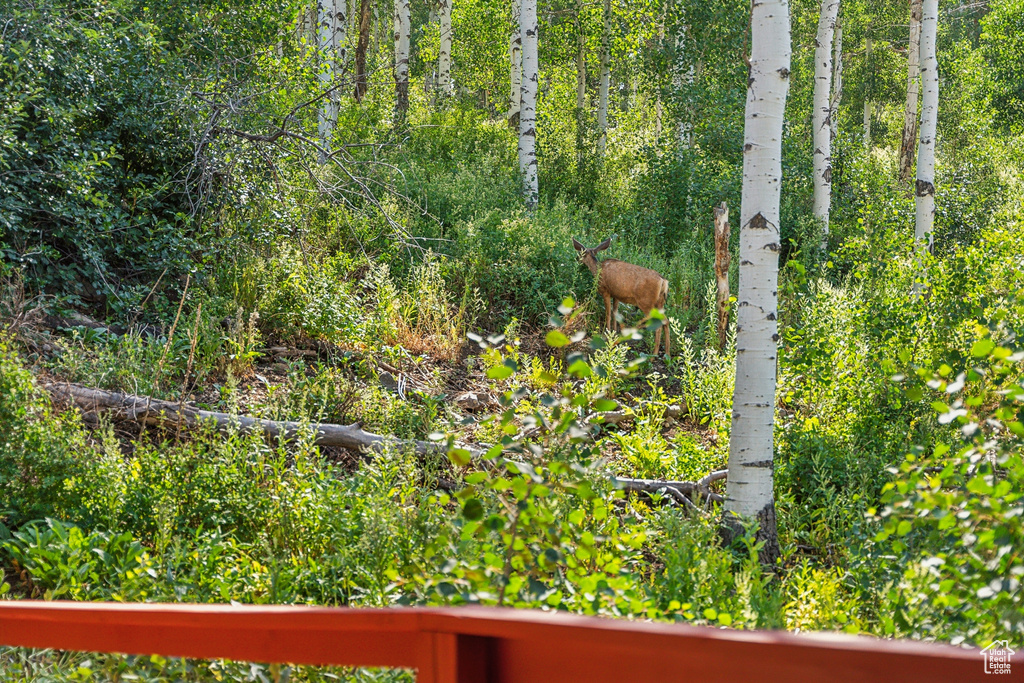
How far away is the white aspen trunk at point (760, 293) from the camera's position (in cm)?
448

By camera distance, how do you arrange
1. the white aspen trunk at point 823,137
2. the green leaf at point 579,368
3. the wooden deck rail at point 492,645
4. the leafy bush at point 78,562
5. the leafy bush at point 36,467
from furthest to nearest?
1. the white aspen trunk at point 823,137
2. the leafy bush at point 36,467
3. the leafy bush at point 78,562
4. the green leaf at point 579,368
5. the wooden deck rail at point 492,645

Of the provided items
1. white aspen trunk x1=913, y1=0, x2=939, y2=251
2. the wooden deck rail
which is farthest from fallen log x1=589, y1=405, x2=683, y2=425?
white aspen trunk x1=913, y1=0, x2=939, y2=251

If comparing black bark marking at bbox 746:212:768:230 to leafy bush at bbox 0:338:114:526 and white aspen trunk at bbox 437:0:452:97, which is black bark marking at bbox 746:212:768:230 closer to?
leafy bush at bbox 0:338:114:526

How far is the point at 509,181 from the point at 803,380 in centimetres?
708

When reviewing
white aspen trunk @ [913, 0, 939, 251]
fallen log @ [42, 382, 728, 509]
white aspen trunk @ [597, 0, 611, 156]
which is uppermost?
white aspen trunk @ [597, 0, 611, 156]

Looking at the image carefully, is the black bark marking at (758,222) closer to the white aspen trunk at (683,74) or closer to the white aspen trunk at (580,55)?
the white aspen trunk at (683,74)

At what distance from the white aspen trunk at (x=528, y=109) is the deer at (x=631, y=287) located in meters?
4.04

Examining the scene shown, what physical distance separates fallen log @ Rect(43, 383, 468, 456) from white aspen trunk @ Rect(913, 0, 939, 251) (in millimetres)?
8340

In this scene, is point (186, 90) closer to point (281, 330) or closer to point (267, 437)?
point (281, 330)

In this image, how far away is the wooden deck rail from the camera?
0.81 metres

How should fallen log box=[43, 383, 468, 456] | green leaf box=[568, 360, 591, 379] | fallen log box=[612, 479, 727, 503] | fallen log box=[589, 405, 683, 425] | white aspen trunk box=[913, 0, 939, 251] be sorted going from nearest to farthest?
green leaf box=[568, 360, 591, 379]
fallen log box=[612, 479, 727, 503]
fallen log box=[43, 383, 468, 456]
fallen log box=[589, 405, 683, 425]
white aspen trunk box=[913, 0, 939, 251]

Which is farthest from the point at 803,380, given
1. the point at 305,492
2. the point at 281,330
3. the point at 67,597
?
the point at 67,597

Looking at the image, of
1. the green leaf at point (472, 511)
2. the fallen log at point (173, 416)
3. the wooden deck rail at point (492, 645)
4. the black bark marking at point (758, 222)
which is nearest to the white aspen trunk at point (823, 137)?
the black bark marking at point (758, 222)

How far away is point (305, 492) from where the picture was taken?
4.20 meters
